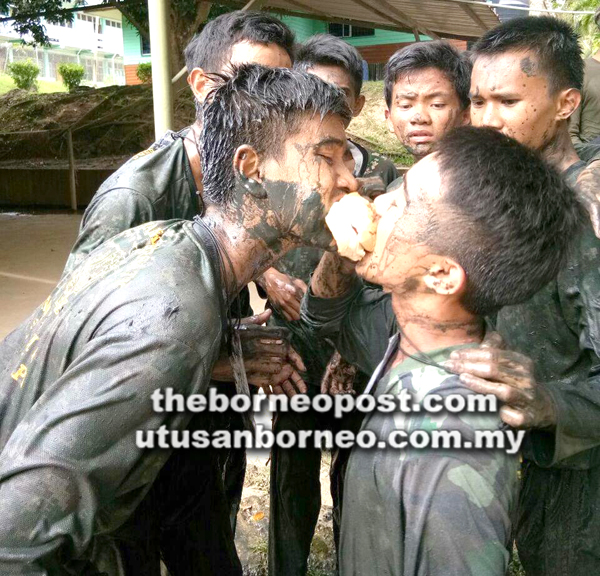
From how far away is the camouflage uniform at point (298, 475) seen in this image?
290 centimetres

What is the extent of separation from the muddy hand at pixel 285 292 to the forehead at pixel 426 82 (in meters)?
1.11

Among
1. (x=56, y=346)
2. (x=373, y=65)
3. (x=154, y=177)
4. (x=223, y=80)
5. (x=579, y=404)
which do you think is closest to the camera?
(x=56, y=346)

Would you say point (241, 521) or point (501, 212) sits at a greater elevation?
point (501, 212)

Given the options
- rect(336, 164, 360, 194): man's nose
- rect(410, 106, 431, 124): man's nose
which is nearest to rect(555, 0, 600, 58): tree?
rect(410, 106, 431, 124): man's nose

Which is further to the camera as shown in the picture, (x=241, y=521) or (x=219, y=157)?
(x=241, y=521)

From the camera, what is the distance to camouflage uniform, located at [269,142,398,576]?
A: 9.51 ft

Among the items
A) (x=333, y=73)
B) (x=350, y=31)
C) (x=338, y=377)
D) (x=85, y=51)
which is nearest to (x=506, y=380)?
(x=338, y=377)


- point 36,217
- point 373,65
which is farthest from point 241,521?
point 373,65

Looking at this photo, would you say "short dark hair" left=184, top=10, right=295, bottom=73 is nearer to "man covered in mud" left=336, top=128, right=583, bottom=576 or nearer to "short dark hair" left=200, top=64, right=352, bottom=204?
"short dark hair" left=200, top=64, right=352, bottom=204

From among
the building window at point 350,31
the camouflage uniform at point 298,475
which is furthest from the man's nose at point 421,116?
the building window at point 350,31

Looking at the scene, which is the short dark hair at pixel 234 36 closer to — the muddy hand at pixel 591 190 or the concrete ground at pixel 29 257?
the muddy hand at pixel 591 190

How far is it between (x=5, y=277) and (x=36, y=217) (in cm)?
431

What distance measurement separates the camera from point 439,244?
1738 mm

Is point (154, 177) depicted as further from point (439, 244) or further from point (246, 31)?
point (439, 244)
